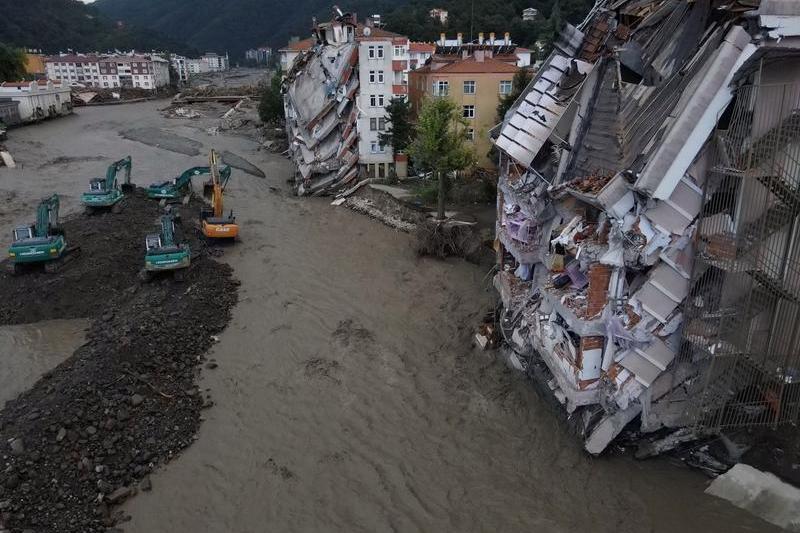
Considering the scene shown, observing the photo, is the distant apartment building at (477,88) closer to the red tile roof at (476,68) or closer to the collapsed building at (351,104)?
the red tile roof at (476,68)

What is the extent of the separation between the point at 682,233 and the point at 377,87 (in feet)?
85.9

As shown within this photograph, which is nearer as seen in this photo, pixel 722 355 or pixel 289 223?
pixel 722 355

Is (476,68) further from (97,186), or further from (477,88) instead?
(97,186)

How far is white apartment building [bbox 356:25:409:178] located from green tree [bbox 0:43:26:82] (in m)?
60.9

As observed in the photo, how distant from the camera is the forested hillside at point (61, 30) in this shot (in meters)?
120

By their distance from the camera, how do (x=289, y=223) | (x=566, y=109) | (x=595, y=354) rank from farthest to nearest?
(x=289, y=223) → (x=566, y=109) → (x=595, y=354)

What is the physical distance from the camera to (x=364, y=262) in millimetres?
22969

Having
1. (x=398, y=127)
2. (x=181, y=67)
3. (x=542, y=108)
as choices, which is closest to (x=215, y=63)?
(x=181, y=67)

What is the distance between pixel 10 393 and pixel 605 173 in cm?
1496

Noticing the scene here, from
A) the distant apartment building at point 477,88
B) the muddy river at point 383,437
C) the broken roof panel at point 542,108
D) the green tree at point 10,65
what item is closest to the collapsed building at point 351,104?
the distant apartment building at point 477,88

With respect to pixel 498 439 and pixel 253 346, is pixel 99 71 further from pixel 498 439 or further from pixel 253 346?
pixel 498 439

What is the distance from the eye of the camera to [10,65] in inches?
2847

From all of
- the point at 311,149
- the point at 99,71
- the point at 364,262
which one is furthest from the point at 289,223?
the point at 99,71

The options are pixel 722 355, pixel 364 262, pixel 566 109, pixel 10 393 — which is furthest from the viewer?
pixel 364 262
